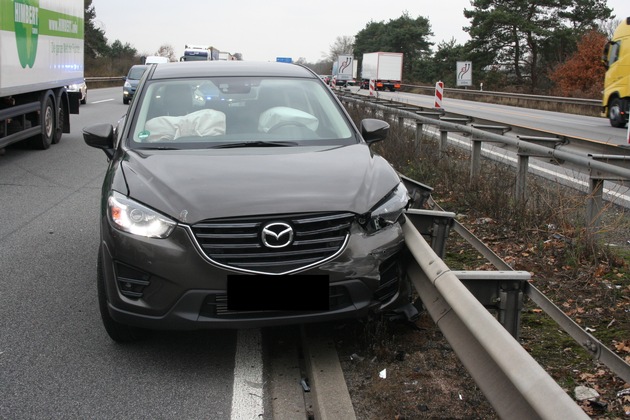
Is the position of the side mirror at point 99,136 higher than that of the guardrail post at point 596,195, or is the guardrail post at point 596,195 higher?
the side mirror at point 99,136

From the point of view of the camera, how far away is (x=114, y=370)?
4.43 metres

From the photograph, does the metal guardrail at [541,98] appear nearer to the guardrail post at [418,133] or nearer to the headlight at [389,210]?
the guardrail post at [418,133]

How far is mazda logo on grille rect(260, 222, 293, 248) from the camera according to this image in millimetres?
4137

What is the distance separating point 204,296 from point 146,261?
0.37 metres

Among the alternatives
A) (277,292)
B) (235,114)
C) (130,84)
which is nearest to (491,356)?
(277,292)

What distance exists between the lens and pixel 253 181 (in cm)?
448

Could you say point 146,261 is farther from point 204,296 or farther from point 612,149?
point 612,149

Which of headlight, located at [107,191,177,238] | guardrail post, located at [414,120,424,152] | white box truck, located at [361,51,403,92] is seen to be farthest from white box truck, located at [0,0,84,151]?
white box truck, located at [361,51,403,92]

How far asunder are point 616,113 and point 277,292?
24.1 meters

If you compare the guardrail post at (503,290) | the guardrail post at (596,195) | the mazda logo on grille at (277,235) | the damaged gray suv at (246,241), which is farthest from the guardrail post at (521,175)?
the mazda logo on grille at (277,235)

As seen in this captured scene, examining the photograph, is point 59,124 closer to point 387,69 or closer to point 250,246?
point 250,246

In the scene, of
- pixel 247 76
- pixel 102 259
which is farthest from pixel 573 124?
pixel 102 259

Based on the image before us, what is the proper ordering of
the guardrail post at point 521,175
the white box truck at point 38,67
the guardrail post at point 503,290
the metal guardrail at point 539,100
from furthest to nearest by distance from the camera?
the metal guardrail at point 539,100 → the white box truck at point 38,67 → the guardrail post at point 521,175 → the guardrail post at point 503,290

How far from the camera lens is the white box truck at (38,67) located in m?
12.4
